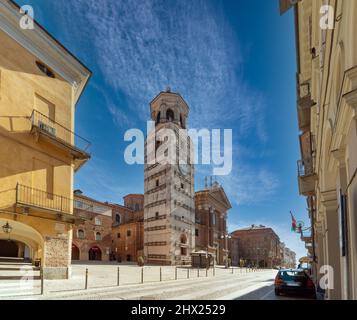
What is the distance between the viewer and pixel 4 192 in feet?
50.3

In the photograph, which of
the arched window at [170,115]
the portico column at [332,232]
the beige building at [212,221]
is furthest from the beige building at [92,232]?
the portico column at [332,232]

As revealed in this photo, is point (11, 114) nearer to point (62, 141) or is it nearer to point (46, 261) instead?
point (62, 141)

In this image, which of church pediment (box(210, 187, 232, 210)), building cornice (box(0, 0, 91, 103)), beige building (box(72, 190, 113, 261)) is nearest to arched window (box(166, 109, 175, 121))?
beige building (box(72, 190, 113, 261))

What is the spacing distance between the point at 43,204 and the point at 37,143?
3146 millimetres

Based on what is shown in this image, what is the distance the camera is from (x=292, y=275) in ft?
46.9

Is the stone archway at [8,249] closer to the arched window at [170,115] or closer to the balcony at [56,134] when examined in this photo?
the balcony at [56,134]

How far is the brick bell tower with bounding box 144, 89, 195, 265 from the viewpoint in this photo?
48.9 meters

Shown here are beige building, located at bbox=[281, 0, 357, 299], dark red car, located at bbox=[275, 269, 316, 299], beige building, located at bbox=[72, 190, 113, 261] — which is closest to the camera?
beige building, located at bbox=[281, 0, 357, 299]

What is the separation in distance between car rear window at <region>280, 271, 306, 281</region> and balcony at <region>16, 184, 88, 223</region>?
10924mm

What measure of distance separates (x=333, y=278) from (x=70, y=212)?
14.0m

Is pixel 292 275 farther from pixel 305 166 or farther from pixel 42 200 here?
pixel 42 200

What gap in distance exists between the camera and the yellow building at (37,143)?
15977 mm

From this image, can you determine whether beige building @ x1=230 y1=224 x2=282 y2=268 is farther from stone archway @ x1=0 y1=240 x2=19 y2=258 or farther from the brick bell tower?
stone archway @ x1=0 y1=240 x2=19 y2=258

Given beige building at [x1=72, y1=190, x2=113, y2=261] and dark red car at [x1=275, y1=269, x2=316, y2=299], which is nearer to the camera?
dark red car at [x1=275, y1=269, x2=316, y2=299]
